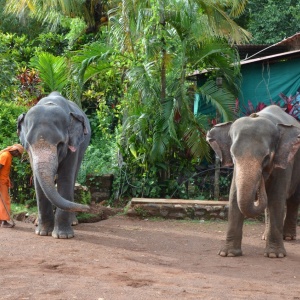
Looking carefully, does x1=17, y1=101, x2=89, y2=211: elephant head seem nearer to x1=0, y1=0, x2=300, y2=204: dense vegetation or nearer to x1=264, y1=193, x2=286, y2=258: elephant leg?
x1=264, y1=193, x2=286, y2=258: elephant leg

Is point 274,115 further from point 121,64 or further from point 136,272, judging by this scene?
point 121,64

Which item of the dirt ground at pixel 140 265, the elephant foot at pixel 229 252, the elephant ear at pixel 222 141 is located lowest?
the dirt ground at pixel 140 265

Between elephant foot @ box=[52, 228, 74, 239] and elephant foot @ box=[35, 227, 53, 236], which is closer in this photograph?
elephant foot @ box=[52, 228, 74, 239]

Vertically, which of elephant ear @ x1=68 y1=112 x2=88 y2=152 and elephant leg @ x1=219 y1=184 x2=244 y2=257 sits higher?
elephant ear @ x1=68 y1=112 x2=88 y2=152

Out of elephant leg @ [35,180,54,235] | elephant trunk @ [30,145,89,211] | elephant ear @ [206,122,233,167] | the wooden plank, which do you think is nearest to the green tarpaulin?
the wooden plank

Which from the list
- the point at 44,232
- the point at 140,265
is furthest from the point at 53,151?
the point at 140,265

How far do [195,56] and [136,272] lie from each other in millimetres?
6615

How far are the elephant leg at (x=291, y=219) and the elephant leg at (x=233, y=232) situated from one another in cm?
165

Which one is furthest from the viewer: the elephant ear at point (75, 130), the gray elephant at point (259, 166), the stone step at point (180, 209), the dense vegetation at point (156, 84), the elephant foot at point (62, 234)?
the dense vegetation at point (156, 84)

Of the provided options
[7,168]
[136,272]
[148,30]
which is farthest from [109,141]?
[136,272]

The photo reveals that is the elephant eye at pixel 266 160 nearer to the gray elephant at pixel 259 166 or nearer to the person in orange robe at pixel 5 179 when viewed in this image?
the gray elephant at pixel 259 166

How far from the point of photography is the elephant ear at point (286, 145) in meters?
8.83

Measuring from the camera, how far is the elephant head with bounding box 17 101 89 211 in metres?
9.48

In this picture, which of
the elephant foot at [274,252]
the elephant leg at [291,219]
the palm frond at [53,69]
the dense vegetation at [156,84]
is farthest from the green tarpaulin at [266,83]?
the elephant foot at [274,252]
